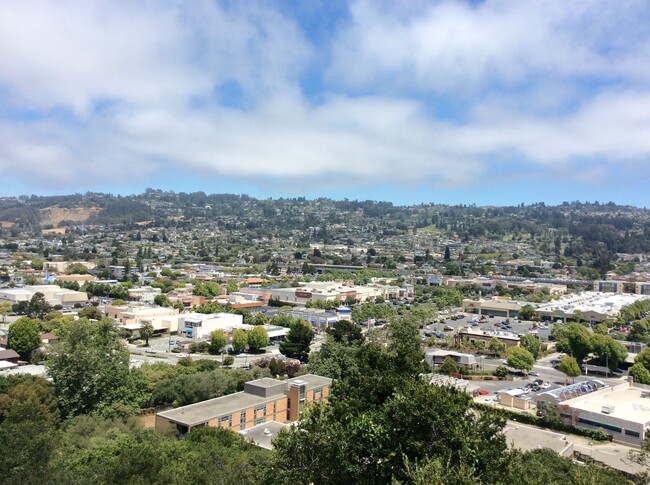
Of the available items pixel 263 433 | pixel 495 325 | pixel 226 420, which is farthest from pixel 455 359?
pixel 226 420

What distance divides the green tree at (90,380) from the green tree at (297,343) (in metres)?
10.1

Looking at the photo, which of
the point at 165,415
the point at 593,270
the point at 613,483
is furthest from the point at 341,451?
the point at 593,270

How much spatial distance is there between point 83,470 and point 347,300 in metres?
37.6

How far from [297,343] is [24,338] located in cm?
1319

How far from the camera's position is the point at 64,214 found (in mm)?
146250

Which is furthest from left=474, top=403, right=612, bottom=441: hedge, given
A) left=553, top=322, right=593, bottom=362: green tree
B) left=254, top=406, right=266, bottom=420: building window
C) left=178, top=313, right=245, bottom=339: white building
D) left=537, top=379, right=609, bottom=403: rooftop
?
left=178, top=313, right=245, bottom=339: white building

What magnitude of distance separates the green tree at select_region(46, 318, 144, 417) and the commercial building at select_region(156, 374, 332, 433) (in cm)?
196

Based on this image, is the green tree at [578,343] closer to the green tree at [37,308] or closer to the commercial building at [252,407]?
the commercial building at [252,407]

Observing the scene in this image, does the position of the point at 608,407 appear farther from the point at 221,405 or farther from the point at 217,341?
the point at 217,341

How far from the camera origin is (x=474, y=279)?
63.2 m

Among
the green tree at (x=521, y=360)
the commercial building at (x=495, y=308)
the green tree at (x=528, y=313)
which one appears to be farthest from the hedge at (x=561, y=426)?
the commercial building at (x=495, y=308)

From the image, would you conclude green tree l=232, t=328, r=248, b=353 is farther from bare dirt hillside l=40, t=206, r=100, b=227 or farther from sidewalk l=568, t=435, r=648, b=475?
bare dirt hillside l=40, t=206, r=100, b=227

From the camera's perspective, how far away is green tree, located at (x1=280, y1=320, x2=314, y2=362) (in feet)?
83.1

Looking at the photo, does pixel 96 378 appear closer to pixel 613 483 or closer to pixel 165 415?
pixel 165 415
